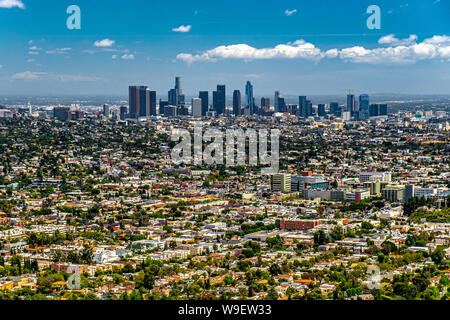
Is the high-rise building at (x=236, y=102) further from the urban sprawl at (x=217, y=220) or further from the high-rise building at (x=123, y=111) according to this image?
the urban sprawl at (x=217, y=220)

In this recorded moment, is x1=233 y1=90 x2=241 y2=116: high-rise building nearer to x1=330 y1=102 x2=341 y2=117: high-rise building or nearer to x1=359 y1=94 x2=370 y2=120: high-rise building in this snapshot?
x1=330 y1=102 x2=341 y2=117: high-rise building

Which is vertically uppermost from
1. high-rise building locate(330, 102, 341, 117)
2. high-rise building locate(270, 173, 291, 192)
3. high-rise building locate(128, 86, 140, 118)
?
high-rise building locate(128, 86, 140, 118)

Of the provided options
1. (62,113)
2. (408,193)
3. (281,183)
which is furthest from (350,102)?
(408,193)

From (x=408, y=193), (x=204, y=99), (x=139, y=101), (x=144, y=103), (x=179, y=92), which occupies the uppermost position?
(x=179, y=92)

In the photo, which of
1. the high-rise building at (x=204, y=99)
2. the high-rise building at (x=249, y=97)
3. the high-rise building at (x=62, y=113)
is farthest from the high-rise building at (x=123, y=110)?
the high-rise building at (x=249, y=97)

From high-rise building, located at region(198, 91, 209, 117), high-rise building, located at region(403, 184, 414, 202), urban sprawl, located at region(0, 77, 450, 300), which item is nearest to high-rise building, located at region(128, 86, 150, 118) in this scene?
high-rise building, located at region(198, 91, 209, 117)

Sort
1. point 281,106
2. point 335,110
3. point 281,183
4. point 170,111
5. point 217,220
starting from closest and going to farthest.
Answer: point 217,220
point 281,183
point 170,111
point 281,106
point 335,110

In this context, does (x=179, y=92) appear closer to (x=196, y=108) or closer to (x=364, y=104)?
(x=196, y=108)

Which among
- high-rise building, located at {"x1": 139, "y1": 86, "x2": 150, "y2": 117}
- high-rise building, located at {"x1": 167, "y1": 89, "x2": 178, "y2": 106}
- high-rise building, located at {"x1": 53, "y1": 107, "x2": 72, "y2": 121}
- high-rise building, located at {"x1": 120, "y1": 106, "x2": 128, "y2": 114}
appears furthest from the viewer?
high-rise building, located at {"x1": 167, "y1": 89, "x2": 178, "y2": 106}
